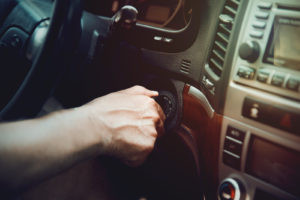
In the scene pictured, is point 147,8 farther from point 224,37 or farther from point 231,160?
point 231,160

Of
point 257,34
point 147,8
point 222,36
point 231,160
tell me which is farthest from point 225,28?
point 147,8

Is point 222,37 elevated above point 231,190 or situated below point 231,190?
above

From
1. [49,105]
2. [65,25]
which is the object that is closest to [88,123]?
[65,25]

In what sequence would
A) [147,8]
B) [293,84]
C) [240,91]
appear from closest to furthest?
1. [293,84]
2. [240,91]
3. [147,8]

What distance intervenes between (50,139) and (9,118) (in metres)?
0.21

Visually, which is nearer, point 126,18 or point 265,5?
point 265,5

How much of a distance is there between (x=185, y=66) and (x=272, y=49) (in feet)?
1.05

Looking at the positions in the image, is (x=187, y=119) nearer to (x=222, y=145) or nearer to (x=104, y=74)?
(x=222, y=145)

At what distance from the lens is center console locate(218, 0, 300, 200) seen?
72cm

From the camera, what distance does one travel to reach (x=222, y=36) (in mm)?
879

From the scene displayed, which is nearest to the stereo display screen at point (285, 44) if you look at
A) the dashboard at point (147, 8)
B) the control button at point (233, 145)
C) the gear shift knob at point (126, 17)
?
the control button at point (233, 145)

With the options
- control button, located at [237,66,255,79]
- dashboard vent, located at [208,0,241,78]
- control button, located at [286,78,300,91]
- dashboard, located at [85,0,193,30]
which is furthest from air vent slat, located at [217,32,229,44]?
dashboard, located at [85,0,193,30]

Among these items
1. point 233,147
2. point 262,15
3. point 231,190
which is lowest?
point 231,190

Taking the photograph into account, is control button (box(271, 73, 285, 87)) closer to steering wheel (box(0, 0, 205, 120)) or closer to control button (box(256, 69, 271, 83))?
control button (box(256, 69, 271, 83))
